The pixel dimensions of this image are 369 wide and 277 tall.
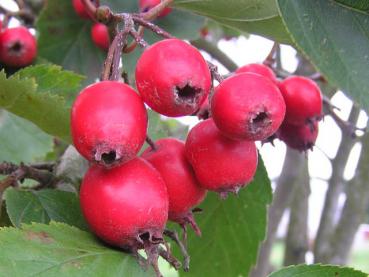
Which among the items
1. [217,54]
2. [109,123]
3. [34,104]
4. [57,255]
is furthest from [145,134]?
[217,54]

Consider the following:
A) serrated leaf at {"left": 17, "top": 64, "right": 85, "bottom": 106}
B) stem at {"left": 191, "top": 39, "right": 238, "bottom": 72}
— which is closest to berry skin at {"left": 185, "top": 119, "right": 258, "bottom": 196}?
serrated leaf at {"left": 17, "top": 64, "right": 85, "bottom": 106}

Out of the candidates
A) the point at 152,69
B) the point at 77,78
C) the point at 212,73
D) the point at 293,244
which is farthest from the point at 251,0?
the point at 293,244

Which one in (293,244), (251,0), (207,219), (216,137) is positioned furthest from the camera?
(293,244)

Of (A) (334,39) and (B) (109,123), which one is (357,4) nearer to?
(A) (334,39)

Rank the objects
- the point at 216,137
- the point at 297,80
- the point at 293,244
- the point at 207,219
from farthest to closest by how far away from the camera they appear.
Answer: the point at 293,244 < the point at 207,219 < the point at 297,80 < the point at 216,137

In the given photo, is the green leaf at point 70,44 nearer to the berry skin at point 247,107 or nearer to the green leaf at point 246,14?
the green leaf at point 246,14

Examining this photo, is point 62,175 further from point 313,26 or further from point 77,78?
point 313,26

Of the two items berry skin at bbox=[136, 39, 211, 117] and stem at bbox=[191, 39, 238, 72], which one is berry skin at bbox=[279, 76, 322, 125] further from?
stem at bbox=[191, 39, 238, 72]

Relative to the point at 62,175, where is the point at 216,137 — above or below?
above

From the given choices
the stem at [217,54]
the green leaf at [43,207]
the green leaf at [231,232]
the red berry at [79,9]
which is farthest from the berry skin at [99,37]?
the green leaf at [43,207]
